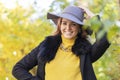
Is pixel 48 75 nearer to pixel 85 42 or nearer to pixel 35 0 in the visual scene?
pixel 85 42

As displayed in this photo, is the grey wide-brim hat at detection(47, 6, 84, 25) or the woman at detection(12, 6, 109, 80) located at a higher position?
the grey wide-brim hat at detection(47, 6, 84, 25)

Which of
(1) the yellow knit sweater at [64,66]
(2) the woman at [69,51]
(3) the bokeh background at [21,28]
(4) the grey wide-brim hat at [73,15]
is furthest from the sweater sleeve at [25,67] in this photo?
(3) the bokeh background at [21,28]

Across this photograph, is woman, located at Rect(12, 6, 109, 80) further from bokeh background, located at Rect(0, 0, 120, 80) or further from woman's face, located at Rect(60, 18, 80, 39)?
bokeh background, located at Rect(0, 0, 120, 80)

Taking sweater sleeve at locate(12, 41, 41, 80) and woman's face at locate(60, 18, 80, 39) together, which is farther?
sweater sleeve at locate(12, 41, 41, 80)

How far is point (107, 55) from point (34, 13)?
1.88 m

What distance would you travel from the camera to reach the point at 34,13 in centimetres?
677

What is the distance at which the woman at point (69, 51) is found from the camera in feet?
12.1

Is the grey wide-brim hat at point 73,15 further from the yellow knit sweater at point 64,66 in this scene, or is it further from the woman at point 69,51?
the yellow knit sweater at point 64,66

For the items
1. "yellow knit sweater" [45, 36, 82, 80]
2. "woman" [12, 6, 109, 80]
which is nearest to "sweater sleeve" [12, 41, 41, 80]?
"woman" [12, 6, 109, 80]

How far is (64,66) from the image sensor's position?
12.1ft

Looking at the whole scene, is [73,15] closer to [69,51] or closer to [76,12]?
[76,12]

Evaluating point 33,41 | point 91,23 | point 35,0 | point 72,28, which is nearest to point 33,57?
point 72,28

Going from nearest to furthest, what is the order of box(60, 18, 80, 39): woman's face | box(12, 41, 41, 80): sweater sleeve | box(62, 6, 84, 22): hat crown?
box(60, 18, 80, 39): woman's face, box(62, 6, 84, 22): hat crown, box(12, 41, 41, 80): sweater sleeve

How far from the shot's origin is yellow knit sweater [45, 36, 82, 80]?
369 centimetres
